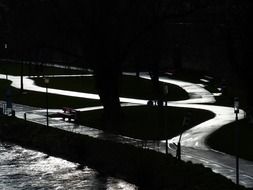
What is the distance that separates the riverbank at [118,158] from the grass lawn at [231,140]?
18.4 feet

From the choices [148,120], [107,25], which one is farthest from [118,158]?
[107,25]

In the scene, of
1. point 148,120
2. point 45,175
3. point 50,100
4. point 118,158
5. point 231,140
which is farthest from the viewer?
point 50,100

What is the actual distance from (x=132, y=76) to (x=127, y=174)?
59570 millimetres

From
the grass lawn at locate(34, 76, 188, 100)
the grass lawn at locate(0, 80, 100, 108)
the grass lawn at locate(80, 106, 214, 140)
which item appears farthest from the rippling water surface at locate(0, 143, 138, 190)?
the grass lawn at locate(34, 76, 188, 100)

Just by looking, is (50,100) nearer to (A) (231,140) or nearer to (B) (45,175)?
Result: (B) (45,175)

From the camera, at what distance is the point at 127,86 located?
79000mm

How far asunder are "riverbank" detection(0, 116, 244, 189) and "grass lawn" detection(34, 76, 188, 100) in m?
23.0

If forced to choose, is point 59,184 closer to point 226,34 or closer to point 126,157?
point 126,157

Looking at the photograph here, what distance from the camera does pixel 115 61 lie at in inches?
1937

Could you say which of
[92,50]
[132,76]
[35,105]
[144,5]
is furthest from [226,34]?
[132,76]

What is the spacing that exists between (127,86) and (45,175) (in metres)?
43.1

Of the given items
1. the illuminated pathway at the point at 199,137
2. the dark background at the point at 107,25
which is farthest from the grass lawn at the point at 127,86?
the dark background at the point at 107,25

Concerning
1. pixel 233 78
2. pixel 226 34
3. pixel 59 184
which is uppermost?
pixel 226 34

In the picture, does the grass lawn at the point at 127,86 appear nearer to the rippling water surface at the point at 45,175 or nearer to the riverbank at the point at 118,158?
the riverbank at the point at 118,158
